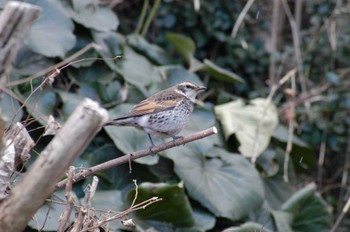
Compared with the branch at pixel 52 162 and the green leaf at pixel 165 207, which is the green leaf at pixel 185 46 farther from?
the branch at pixel 52 162

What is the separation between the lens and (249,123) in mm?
6188

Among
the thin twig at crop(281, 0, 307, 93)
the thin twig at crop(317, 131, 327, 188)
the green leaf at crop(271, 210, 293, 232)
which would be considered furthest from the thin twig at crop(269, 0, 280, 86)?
the green leaf at crop(271, 210, 293, 232)

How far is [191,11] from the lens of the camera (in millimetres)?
7254

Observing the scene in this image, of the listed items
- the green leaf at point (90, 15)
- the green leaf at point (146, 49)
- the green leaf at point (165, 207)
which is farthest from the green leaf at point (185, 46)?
the green leaf at point (165, 207)

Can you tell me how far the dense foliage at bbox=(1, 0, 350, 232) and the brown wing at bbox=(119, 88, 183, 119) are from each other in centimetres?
61

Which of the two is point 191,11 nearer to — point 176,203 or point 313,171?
point 313,171

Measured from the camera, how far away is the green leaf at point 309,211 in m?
5.68

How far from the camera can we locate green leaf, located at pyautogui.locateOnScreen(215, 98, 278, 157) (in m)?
6.00

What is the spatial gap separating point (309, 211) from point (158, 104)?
78.2 inches

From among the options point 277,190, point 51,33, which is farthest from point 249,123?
point 51,33

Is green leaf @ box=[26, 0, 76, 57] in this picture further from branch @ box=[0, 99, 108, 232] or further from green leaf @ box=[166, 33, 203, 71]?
branch @ box=[0, 99, 108, 232]

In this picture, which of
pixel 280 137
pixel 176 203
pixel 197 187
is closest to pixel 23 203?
pixel 176 203

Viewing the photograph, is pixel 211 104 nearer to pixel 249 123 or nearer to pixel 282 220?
pixel 249 123

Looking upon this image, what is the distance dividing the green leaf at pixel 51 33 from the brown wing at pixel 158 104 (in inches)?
42.8
